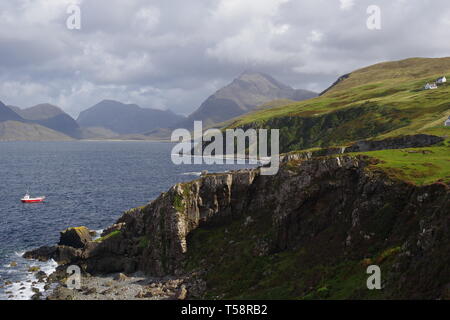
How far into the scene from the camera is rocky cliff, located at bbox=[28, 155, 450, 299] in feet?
111

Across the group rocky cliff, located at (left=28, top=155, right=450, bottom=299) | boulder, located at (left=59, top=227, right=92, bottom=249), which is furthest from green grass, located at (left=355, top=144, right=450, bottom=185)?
boulder, located at (left=59, top=227, right=92, bottom=249)

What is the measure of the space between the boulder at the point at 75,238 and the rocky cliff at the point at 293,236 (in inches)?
134

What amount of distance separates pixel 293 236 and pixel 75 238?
4484 centimetres

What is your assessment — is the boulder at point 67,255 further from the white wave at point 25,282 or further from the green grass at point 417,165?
the green grass at point 417,165

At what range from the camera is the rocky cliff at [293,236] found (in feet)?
111

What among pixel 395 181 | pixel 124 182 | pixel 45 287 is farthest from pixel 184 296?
pixel 124 182

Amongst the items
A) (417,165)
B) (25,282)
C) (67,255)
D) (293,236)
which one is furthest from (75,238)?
(417,165)

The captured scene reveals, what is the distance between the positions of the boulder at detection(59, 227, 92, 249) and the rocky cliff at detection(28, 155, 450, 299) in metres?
3.40

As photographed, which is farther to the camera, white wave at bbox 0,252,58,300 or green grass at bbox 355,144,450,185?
white wave at bbox 0,252,58,300

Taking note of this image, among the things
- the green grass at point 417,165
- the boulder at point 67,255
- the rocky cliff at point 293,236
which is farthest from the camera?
the boulder at point 67,255

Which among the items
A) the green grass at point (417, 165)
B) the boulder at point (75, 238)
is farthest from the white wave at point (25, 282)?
the green grass at point (417, 165)

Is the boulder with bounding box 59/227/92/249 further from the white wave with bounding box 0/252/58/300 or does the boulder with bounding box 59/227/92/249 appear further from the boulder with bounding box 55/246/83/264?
the white wave with bounding box 0/252/58/300

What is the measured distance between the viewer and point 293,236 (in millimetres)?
50844

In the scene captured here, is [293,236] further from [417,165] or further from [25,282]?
[25,282]
